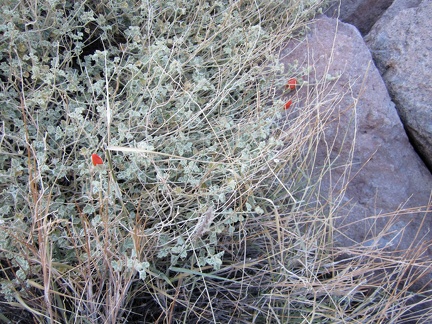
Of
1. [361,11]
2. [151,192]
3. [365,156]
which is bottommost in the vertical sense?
[365,156]

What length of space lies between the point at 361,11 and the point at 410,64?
2.27ft

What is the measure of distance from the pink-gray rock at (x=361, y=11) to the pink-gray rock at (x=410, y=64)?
360 mm

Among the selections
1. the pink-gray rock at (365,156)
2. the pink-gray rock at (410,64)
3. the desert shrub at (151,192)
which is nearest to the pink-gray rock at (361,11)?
the pink-gray rock at (410,64)

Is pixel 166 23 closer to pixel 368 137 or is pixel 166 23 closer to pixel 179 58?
pixel 179 58

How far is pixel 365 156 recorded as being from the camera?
205cm

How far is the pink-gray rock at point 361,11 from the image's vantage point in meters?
2.73

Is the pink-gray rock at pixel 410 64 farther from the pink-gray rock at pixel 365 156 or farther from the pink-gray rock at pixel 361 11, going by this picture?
the pink-gray rock at pixel 361 11

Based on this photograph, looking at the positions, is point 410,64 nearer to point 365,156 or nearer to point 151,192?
point 365,156

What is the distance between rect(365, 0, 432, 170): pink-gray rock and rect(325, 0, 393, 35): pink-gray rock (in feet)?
1.18

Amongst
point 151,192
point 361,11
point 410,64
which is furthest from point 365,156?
point 361,11

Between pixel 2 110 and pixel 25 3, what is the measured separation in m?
0.53

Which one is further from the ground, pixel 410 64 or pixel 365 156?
pixel 410 64

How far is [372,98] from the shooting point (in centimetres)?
212

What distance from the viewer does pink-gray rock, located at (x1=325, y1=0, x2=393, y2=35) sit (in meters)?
2.73
